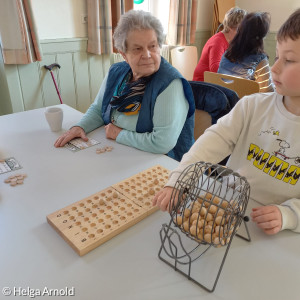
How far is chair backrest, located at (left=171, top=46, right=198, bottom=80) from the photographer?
3.42 meters

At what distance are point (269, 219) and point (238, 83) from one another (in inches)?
58.4

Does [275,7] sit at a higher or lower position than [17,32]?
higher

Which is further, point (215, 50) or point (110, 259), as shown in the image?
point (215, 50)

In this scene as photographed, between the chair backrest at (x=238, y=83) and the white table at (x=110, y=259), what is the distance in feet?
4.33

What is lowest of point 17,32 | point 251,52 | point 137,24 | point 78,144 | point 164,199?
point 78,144

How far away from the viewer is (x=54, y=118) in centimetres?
131

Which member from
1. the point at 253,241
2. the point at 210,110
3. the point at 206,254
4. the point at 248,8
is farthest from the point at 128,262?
the point at 248,8

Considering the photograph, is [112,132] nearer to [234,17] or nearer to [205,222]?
[205,222]

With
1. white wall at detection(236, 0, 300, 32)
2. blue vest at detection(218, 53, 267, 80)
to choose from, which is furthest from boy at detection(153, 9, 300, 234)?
white wall at detection(236, 0, 300, 32)

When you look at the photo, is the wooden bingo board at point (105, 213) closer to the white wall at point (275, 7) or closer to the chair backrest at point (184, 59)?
the chair backrest at point (184, 59)

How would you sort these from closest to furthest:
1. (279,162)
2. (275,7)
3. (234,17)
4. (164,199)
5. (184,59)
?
(164,199)
(279,162)
(234,17)
(184,59)
(275,7)

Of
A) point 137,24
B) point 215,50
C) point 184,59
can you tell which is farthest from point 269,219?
point 184,59

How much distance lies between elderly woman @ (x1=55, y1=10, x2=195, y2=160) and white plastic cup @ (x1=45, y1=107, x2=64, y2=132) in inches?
3.3

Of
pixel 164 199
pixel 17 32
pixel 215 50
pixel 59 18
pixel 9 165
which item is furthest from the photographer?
pixel 215 50
